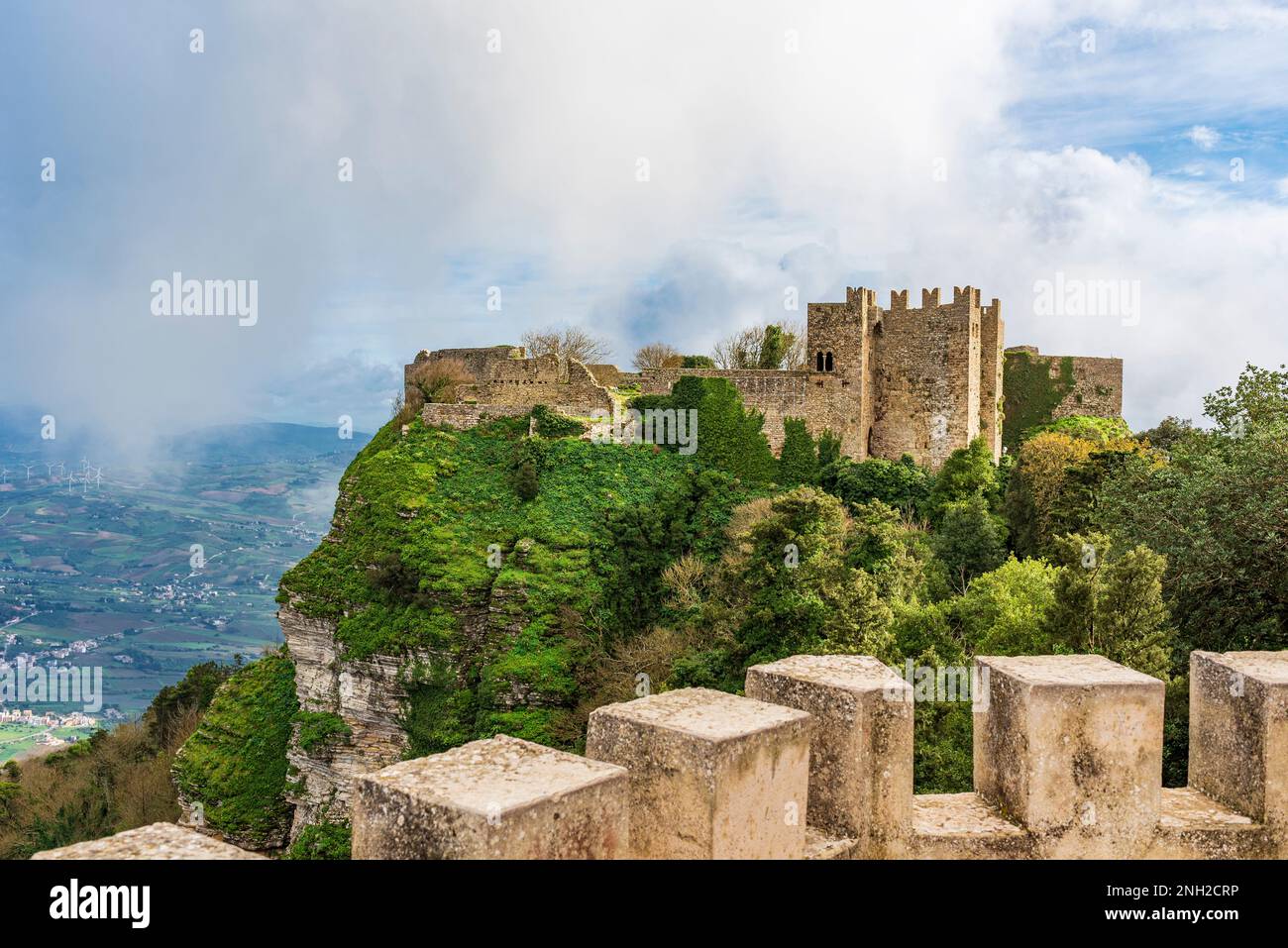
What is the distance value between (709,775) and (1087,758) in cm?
Answer: 204

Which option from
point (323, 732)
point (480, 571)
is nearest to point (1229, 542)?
point (480, 571)

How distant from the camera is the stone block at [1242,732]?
193 inches

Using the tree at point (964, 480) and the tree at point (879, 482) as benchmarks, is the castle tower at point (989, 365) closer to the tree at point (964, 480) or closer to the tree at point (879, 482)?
the tree at point (964, 480)

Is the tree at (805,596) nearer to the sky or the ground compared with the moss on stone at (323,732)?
nearer to the sky

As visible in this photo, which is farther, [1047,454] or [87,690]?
[87,690]

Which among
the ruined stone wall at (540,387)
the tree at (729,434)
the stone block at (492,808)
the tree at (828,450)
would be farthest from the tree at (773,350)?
the stone block at (492,808)

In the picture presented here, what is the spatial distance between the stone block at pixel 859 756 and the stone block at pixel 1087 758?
0.55m

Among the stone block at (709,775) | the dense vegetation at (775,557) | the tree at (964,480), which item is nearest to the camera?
the stone block at (709,775)

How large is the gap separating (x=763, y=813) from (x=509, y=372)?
3474cm

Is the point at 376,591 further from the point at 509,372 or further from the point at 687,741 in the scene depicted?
the point at 687,741

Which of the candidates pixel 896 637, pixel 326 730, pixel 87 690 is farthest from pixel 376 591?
pixel 87 690

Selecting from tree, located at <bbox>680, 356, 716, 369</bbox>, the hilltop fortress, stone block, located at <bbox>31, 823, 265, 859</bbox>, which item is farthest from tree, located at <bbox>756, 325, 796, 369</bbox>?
stone block, located at <bbox>31, 823, 265, 859</bbox>
